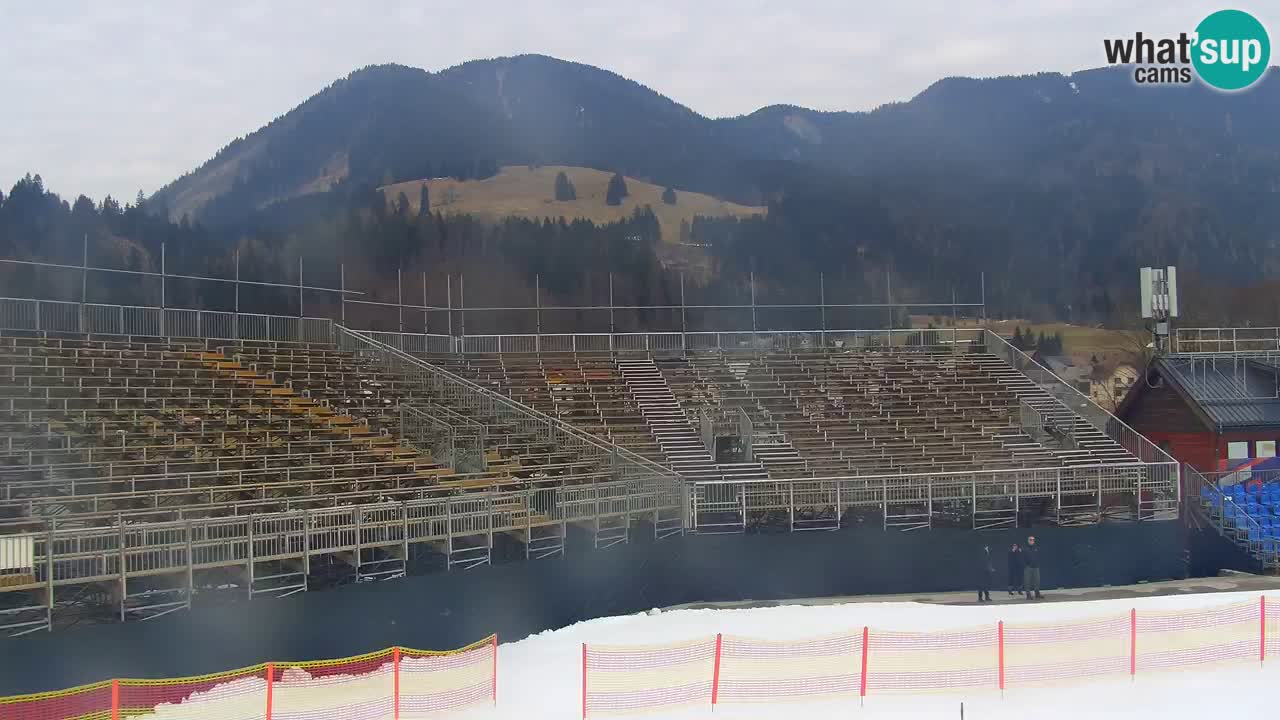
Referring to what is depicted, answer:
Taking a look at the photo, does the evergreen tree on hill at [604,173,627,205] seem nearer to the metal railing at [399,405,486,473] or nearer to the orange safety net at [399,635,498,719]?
the metal railing at [399,405,486,473]

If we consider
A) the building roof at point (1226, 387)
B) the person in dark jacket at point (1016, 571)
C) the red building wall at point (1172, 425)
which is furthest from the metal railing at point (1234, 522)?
the person in dark jacket at point (1016, 571)

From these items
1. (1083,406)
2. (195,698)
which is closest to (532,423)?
(1083,406)

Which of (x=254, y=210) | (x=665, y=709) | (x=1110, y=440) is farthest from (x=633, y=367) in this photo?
(x=254, y=210)

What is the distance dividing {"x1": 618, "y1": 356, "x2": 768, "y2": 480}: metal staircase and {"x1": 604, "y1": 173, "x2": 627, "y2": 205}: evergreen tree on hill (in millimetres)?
36688

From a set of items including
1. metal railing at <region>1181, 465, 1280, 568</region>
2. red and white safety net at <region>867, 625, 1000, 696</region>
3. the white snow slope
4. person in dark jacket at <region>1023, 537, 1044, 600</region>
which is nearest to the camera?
the white snow slope

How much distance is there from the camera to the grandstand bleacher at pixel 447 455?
18.2 metres

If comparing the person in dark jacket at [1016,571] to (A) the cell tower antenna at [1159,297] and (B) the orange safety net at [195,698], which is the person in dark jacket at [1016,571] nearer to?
(A) the cell tower antenna at [1159,297]

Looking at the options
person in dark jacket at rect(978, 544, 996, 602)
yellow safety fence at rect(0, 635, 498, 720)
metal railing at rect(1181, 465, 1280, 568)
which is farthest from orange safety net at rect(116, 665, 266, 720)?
metal railing at rect(1181, 465, 1280, 568)

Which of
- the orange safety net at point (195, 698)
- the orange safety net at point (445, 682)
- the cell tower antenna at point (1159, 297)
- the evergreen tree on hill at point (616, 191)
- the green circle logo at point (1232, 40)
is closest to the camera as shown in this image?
the orange safety net at point (195, 698)

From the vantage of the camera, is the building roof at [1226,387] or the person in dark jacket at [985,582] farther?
the building roof at [1226,387]

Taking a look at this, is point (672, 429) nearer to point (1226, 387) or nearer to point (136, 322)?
point (136, 322)

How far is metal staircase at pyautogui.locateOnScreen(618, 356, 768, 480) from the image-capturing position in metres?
→ 32.7

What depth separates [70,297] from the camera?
43.5 m

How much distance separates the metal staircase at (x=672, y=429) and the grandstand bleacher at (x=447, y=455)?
104 mm
